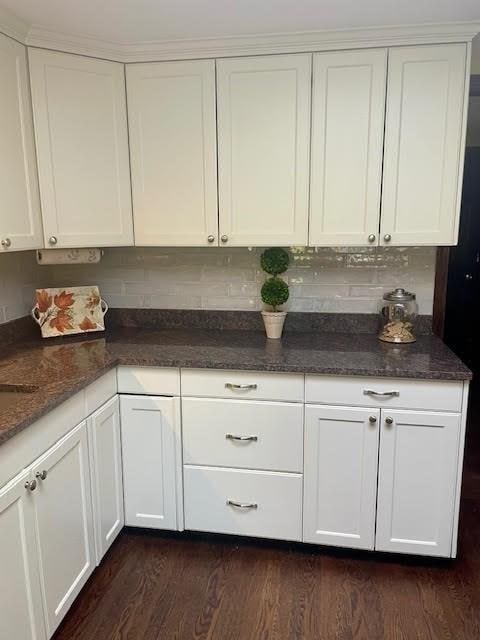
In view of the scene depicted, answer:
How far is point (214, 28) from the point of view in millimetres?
1926

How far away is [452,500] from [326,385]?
0.69 meters

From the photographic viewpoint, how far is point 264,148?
2.10 m

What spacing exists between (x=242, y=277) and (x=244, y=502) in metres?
1.13

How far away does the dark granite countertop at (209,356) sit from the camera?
179 centimetres

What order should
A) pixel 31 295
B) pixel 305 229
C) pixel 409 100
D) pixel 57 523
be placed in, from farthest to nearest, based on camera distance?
pixel 31 295 < pixel 305 229 < pixel 409 100 < pixel 57 523

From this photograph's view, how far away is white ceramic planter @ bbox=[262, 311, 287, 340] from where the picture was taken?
230 cm

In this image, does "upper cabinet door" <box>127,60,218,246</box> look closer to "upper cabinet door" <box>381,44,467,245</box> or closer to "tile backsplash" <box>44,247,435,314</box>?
"tile backsplash" <box>44,247,435,314</box>

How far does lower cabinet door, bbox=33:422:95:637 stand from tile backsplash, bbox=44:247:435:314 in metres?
1.03

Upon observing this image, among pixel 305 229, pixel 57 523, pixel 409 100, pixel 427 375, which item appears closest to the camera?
pixel 57 523

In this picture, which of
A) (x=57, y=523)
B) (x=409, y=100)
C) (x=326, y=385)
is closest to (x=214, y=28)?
(x=409, y=100)

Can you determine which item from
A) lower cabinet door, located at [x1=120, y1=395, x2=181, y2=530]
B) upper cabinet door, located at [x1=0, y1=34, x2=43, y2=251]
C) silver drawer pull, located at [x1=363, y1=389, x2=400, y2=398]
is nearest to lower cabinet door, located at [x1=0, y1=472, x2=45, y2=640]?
lower cabinet door, located at [x1=120, y1=395, x2=181, y2=530]

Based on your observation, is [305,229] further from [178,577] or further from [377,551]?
[178,577]

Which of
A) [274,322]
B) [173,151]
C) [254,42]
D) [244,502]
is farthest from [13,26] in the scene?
[244,502]

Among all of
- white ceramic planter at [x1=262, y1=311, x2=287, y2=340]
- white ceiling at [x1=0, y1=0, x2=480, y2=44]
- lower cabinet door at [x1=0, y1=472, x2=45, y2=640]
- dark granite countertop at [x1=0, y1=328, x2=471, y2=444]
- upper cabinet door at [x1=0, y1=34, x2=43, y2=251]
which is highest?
white ceiling at [x1=0, y1=0, x2=480, y2=44]
